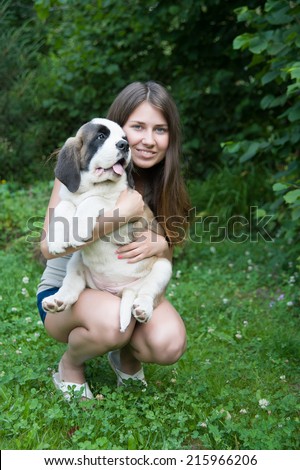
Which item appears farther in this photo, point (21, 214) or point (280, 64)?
point (21, 214)

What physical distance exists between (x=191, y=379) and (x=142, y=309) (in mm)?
696

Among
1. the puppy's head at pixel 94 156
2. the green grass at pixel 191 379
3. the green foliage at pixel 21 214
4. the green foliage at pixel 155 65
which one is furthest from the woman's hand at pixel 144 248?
the green foliage at pixel 155 65

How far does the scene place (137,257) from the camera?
2902 mm

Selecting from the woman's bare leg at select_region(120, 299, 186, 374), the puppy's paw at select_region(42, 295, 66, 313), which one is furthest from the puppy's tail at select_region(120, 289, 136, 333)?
the puppy's paw at select_region(42, 295, 66, 313)

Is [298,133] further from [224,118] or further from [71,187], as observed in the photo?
[224,118]

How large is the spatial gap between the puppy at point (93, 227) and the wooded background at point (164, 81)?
2.92m

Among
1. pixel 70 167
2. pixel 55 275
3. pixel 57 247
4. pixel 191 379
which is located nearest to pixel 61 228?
pixel 57 247

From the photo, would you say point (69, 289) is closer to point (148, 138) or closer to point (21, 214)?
point (148, 138)

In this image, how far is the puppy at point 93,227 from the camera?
2646mm

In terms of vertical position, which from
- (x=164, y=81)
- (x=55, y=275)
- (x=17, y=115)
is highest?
(x=55, y=275)

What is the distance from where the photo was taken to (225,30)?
21.9ft

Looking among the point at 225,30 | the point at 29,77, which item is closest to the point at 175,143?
the point at 225,30

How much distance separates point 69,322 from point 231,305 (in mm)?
1778

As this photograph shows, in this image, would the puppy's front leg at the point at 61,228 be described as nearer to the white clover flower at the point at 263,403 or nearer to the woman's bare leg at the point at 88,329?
the woman's bare leg at the point at 88,329
